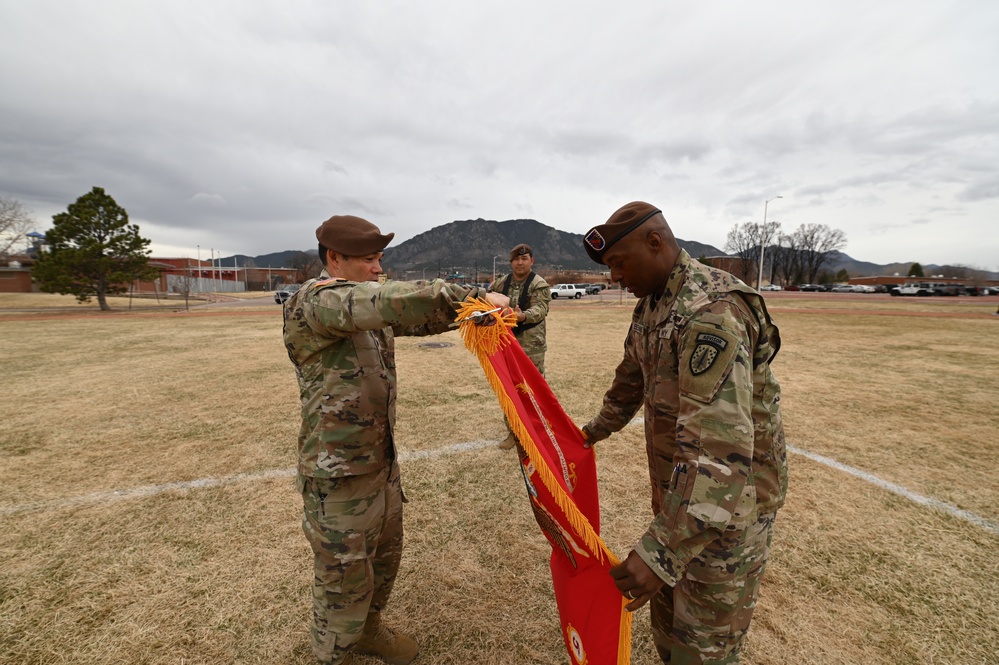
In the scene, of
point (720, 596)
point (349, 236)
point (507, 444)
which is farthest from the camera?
point (507, 444)

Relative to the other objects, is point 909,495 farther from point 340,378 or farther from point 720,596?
point 340,378

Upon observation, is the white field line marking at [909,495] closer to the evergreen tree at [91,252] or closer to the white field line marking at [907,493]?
the white field line marking at [907,493]

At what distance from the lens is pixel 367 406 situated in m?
2.04

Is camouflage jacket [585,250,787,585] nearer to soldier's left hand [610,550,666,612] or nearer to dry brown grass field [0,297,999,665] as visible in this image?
soldier's left hand [610,550,666,612]

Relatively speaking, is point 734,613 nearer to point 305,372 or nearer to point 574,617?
point 574,617

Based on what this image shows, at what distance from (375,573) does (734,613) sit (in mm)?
1775

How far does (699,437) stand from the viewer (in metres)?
1.41

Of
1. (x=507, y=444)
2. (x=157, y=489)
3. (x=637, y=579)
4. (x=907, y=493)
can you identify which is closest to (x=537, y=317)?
(x=507, y=444)

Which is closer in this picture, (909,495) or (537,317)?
(909,495)

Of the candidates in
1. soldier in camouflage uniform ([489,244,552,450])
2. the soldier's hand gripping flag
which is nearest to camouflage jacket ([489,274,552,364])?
soldier in camouflage uniform ([489,244,552,450])

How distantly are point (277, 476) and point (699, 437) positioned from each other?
414 cm

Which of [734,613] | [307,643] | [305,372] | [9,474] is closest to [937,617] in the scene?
[734,613]

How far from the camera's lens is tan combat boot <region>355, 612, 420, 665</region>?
2.28 meters

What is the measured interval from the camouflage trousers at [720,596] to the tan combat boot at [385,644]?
4.64 feet
